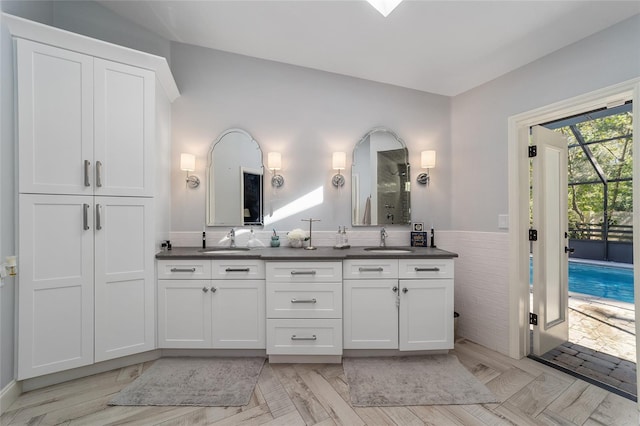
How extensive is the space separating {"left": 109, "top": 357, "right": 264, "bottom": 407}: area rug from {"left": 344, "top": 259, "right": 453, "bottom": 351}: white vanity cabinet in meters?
0.85

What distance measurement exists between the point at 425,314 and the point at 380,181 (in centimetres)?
139

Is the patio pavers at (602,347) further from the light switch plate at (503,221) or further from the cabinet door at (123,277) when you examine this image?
the cabinet door at (123,277)

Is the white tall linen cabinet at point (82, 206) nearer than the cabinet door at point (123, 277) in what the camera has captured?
Yes

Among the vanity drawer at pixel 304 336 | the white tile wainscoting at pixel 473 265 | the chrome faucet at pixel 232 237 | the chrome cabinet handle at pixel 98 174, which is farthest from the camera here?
the chrome faucet at pixel 232 237

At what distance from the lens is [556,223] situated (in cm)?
232

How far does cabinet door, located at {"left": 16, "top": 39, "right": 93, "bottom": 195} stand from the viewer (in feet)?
5.49

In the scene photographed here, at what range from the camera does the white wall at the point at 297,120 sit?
261 centimetres

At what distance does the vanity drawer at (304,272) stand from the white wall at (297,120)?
27.7 inches

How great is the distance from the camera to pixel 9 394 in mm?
1585

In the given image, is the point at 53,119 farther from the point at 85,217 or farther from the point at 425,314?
the point at 425,314

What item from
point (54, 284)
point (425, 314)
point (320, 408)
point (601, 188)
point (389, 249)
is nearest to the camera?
point (320, 408)

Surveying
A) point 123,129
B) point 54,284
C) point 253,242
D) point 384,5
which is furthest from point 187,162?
point 384,5

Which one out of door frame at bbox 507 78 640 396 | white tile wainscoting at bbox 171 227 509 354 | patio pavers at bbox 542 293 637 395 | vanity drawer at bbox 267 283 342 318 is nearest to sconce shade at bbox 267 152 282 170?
white tile wainscoting at bbox 171 227 509 354

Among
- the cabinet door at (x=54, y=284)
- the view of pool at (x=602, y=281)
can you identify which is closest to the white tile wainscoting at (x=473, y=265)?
the cabinet door at (x=54, y=284)
